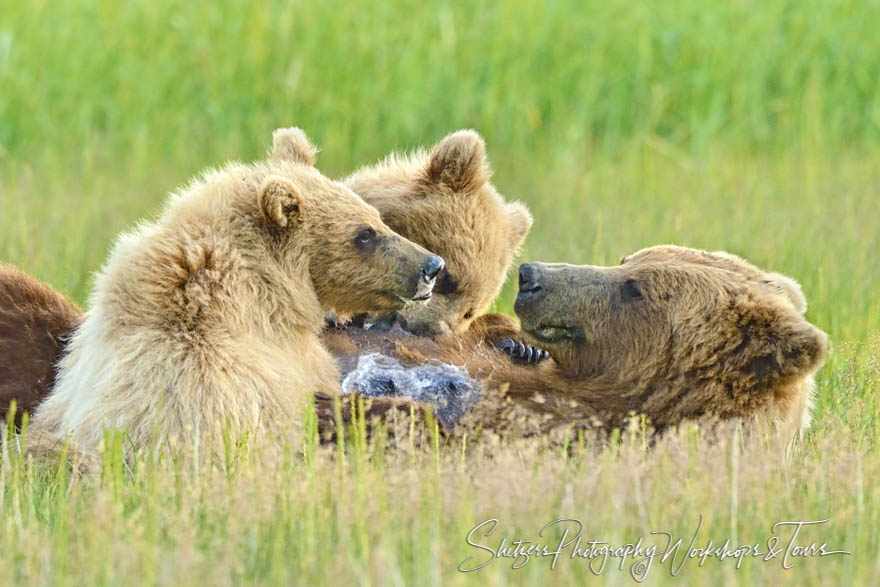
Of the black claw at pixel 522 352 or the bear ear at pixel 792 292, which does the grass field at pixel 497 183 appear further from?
the black claw at pixel 522 352

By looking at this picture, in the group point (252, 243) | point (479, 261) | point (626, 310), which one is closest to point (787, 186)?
point (479, 261)

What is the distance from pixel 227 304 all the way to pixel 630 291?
5.75 feet

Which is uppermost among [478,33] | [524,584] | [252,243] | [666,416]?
[478,33]

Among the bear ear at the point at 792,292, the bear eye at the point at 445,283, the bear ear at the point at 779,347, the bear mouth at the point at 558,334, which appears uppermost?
the bear eye at the point at 445,283

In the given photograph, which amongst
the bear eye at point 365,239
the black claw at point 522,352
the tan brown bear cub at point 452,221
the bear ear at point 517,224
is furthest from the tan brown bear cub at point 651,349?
the bear ear at point 517,224

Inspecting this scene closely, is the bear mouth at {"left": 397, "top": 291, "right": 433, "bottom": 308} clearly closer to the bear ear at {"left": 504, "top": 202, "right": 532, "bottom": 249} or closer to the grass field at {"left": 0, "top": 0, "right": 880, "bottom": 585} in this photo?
the grass field at {"left": 0, "top": 0, "right": 880, "bottom": 585}

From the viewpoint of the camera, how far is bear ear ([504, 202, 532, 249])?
7.48 m

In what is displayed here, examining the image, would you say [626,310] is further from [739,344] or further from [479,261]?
[479,261]

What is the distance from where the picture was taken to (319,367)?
589cm

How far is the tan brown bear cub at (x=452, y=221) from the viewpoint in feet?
23.0

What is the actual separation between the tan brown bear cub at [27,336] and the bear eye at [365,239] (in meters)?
1.34

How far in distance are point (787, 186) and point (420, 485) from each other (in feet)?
25.7

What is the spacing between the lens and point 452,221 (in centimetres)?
707

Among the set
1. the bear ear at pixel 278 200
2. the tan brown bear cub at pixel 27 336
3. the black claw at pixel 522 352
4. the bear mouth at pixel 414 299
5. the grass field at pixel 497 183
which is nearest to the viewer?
the grass field at pixel 497 183
